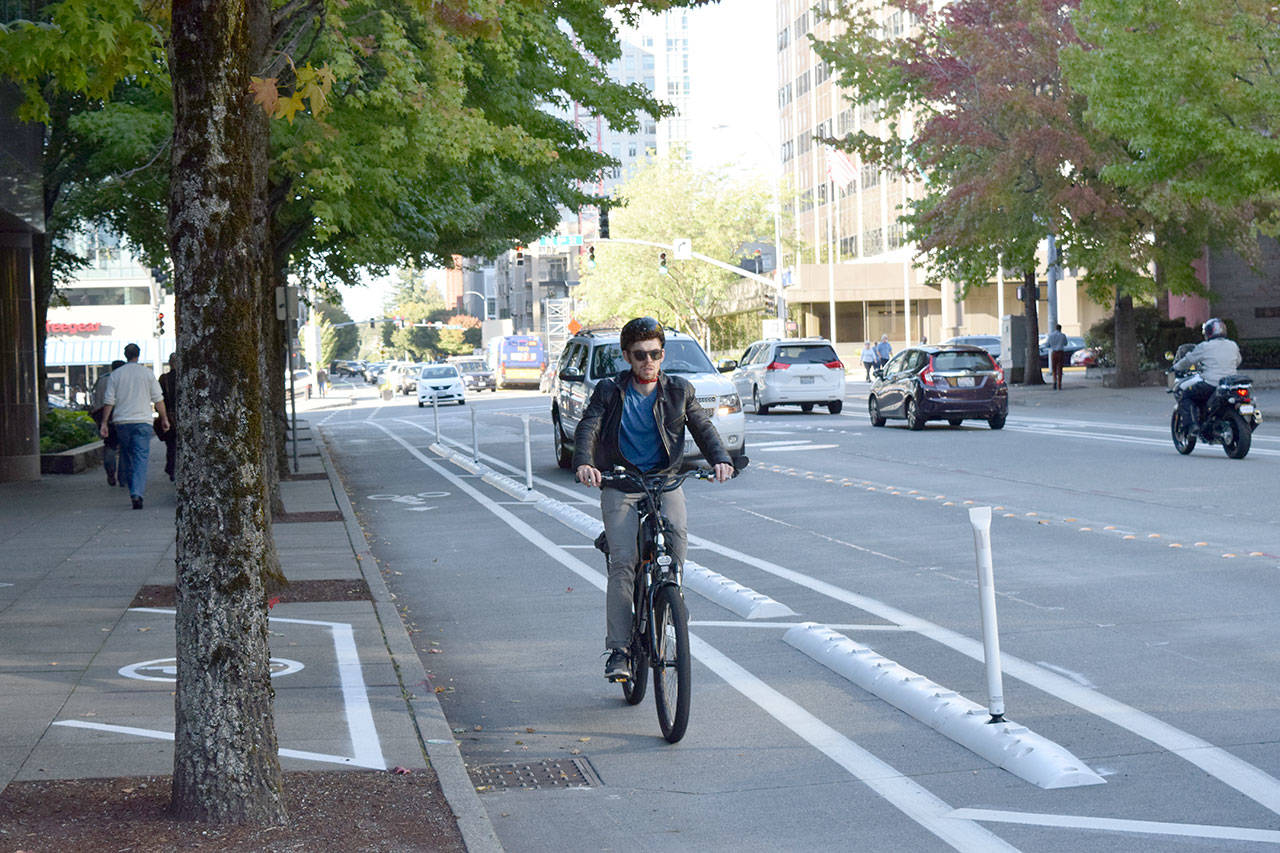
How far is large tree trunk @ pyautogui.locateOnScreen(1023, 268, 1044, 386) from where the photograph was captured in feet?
155

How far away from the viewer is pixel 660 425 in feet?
24.2

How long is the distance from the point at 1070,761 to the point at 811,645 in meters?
2.70

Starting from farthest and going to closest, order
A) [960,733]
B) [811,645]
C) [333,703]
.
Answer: [811,645] < [333,703] < [960,733]

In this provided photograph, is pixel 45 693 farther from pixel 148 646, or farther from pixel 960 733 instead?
pixel 960 733

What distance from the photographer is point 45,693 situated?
779cm

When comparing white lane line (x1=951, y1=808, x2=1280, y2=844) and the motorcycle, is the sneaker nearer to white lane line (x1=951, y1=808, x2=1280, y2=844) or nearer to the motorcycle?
white lane line (x1=951, y1=808, x2=1280, y2=844)

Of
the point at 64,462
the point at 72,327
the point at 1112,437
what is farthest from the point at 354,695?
the point at 72,327

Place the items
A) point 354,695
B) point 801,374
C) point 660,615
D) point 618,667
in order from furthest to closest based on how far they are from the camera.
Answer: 1. point 801,374
2. point 354,695
3. point 618,667
4. point 660,615

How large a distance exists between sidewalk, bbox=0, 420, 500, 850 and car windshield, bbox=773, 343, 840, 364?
2264 centimetres

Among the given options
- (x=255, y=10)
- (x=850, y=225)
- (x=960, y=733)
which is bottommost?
(x=960, y=733)

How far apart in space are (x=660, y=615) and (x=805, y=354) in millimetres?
30839

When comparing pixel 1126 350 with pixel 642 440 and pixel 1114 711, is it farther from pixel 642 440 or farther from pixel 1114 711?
pixel 642 440

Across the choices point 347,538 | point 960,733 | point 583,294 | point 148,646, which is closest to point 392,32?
point 347,538

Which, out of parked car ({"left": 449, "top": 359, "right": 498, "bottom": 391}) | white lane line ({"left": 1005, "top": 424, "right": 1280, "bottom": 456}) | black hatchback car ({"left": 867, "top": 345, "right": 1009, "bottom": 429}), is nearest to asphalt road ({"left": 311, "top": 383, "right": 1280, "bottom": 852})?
white lane line ({"left": 1005, "top": 424, "right": 1280, "bottom": 456})
